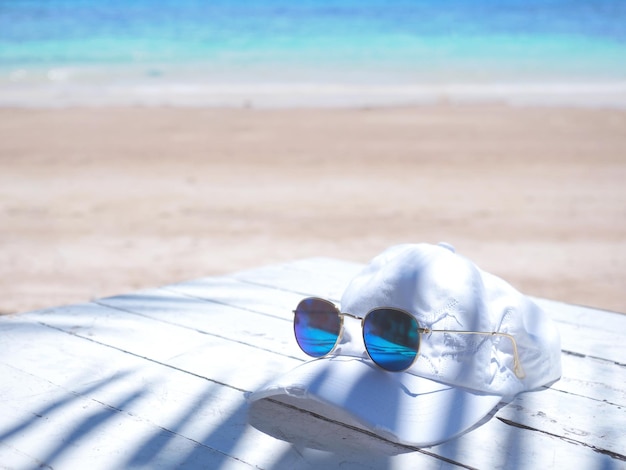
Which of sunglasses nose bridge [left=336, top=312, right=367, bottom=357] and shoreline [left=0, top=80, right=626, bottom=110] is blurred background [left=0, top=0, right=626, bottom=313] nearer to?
shoreline [left=0, top=80, right=626, bottom=110]

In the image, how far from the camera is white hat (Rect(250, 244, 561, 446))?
4.58ft

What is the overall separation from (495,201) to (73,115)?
7.16 metres

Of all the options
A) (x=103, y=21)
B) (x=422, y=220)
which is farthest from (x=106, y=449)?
(x=103, y=21)

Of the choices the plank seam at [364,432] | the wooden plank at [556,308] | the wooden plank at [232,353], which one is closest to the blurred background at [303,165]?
the wooden plank at [556,308]

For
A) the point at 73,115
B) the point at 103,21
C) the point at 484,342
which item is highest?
the point at 103,21

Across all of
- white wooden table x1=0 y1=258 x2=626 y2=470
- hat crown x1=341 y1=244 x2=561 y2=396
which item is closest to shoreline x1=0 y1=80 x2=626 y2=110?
white wooden table x1=0 y1=258 x2=626 y2=470

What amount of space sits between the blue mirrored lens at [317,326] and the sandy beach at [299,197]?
3.09 meters

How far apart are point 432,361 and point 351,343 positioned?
0.20m

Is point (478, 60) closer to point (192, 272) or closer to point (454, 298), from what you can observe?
point (192, 272)

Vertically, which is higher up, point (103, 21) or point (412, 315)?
point (103, 21)

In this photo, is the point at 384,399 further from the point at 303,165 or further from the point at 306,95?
the point at 306,95

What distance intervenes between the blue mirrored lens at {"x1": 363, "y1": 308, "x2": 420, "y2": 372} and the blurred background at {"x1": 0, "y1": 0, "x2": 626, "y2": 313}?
11.0ft

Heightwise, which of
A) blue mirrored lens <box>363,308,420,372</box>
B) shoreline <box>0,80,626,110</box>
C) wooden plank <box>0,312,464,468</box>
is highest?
shoreline <box>0,80,626,110</box>

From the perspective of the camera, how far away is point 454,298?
1.52 metres
